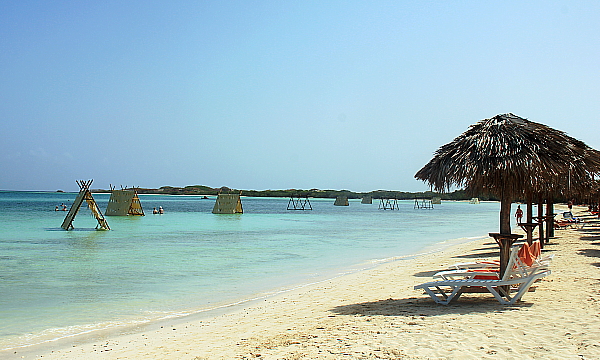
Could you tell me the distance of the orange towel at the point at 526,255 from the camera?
5.90 metres

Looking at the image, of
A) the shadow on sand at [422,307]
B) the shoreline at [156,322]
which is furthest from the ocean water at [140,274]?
the shadow on sand at [422,307]

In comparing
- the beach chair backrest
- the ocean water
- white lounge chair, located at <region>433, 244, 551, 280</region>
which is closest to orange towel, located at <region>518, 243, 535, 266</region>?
white lounge chair, located at <region>433, 244, 551, 280</region>

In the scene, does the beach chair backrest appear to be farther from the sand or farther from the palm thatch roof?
the palm thatch roof

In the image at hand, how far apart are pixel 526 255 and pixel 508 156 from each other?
1.26 m

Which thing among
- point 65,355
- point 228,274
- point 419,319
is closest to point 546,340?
point 419,319

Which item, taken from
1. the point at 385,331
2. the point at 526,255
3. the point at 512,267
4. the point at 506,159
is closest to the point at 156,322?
the point at 385,331

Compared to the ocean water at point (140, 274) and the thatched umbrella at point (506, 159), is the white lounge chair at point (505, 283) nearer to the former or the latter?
the thatched umbrella at point (506, 159)

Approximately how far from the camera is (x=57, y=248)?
53.4 feet

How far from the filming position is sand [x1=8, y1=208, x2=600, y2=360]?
13.6ft

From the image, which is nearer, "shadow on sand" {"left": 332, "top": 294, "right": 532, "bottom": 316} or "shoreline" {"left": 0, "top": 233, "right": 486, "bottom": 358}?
"shoreline" {"left": 0, "top": 233, "right": 486, "bottom": 358}

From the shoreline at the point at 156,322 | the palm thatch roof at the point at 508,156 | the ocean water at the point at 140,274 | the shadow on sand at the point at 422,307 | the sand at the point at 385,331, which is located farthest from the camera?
the ocean water at the point at 140,274

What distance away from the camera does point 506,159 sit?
233 inches

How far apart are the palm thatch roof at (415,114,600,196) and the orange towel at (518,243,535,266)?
0.80 m

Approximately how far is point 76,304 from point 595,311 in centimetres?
732
